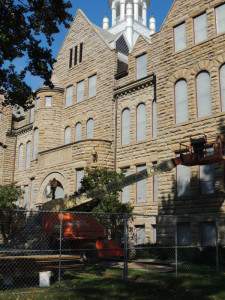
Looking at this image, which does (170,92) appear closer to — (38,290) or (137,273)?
(137,273)

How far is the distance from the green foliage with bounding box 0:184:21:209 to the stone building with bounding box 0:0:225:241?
1.17 m

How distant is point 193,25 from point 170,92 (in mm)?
4183

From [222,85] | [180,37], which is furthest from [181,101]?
[180,37]

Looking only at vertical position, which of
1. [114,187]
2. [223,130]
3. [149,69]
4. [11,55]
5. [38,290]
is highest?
[149,69]

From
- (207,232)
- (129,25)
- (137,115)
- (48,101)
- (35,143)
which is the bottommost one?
(207,232)

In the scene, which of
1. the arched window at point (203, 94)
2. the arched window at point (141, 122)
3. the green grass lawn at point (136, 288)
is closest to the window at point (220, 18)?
the arched window at point (203, 94)

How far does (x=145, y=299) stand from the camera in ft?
28.5

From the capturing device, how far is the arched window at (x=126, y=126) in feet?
84.8

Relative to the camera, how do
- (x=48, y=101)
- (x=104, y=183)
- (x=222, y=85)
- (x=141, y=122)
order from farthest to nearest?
1. (x=48, y=101)
2. (x=141, y=122)
3. (x=104, y=183)
4. (x=222, y=85)

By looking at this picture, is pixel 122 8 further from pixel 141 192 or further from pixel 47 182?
pixel 141 192

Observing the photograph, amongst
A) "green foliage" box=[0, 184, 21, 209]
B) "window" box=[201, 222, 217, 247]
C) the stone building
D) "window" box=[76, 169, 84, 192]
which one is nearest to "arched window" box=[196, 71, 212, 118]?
the stone building

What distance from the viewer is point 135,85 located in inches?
1011

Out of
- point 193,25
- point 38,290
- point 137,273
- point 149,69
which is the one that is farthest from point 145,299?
point 149,69

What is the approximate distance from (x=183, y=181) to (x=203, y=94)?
4995 millimetres
